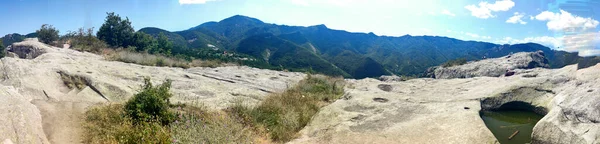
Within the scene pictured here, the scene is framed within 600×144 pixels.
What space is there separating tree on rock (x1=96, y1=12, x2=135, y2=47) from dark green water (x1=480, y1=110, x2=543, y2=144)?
3468 centimetres

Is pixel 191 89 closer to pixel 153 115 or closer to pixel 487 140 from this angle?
pixel 153 115

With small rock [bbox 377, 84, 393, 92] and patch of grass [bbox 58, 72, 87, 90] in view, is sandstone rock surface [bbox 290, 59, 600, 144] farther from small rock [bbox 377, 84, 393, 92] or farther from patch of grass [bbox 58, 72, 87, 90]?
patch of grass [bbox 58, 72, 87, 90]

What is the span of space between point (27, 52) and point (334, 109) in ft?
70.3

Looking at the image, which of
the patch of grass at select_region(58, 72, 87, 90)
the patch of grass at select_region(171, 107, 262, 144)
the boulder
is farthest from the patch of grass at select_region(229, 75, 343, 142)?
the boulder

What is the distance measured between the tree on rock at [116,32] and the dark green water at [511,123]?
34683 millimetres

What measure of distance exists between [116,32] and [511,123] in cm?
3775

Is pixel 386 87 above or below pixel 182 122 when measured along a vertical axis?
below

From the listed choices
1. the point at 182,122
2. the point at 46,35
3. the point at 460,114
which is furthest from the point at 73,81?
the point at 46,35

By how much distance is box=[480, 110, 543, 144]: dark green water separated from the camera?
746 cm

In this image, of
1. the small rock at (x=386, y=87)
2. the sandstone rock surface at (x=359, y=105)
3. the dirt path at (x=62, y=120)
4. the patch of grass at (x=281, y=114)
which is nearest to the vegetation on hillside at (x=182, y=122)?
the patch of grass at (x=281, y=114)

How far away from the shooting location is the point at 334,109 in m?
9.86

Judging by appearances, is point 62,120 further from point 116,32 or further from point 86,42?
point 116,32

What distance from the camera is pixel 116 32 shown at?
1396 inches

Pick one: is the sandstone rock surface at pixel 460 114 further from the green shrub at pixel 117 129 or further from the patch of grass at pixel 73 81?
the patch of grass at pixel 73 81
